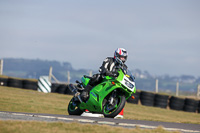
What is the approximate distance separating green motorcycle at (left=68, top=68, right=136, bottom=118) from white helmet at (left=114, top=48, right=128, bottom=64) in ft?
1.27

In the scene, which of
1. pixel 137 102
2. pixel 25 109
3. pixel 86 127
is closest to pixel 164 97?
pixel 137 102

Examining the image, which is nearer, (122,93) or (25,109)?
(122,93)

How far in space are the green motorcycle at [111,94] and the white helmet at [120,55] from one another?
39 cm

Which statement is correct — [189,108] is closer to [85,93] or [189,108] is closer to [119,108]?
[85,93]

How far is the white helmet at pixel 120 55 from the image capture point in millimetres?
10453

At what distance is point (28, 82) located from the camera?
26.6 m

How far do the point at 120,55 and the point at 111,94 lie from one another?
3.61 feet

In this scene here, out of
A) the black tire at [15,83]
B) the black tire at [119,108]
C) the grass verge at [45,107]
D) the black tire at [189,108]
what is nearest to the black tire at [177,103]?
the black tire at [189,108]

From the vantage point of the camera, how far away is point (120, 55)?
10469mm

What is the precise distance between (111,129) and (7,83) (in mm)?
20892

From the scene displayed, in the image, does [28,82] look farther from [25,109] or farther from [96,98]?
[96,98]

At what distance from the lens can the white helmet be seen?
10453mm

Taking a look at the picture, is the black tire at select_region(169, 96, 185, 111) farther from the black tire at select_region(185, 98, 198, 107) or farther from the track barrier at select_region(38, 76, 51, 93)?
the track barrier at select_region(38, 76, 51, 93)

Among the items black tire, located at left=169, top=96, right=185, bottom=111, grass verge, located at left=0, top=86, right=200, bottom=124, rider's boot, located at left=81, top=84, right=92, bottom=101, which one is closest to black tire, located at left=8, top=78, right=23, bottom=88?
grass verge, located at left=0, top=86, right=200, bottom=124
